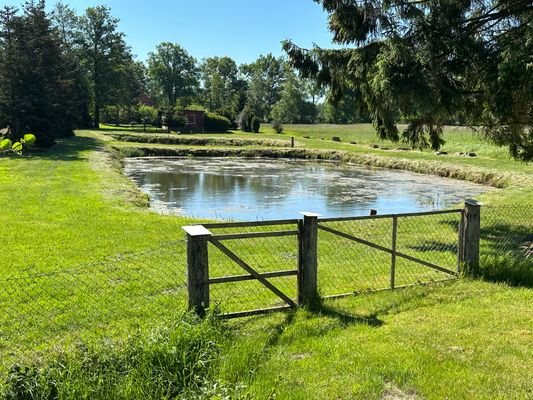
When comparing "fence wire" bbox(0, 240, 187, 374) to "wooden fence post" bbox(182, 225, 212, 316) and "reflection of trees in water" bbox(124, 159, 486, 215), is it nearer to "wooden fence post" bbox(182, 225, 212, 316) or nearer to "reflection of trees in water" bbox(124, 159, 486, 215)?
"wooden fence post" bbox(182, 225, 212, 316)

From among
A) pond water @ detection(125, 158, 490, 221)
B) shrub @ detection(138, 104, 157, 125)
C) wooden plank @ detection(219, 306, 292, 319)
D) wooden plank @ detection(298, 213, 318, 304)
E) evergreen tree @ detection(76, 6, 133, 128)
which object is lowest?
pond water @ detection(125, 158, 490, 221)

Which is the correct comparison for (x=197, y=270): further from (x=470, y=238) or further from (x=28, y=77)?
(x=28, y=77)

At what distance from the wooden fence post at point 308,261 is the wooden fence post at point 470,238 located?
265 cm

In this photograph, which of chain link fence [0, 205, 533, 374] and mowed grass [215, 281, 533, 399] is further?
chain link fence [0, 205, 533, 374]

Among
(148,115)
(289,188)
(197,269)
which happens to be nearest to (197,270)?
(197,269)

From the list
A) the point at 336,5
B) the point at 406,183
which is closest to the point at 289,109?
the point at 406,183

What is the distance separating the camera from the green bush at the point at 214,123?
2384 inches

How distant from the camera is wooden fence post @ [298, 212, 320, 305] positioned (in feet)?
19.2

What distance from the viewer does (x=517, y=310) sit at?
5.83m

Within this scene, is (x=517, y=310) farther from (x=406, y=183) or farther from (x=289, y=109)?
(x=289, y=109)

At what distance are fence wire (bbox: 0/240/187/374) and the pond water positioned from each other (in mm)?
7805

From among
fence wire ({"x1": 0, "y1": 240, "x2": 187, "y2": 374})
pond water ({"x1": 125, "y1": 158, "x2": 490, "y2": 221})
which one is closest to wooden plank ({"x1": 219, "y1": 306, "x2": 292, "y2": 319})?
fence wire ({"x1": 0, "y1": 240, "x2": 187, "y2": 374})

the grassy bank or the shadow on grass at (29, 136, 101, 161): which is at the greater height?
the shadow on grass at (29, 136, 101, 161)

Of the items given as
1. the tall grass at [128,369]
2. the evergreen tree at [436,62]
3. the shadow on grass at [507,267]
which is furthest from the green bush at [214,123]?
the tall grass at [128,369]
